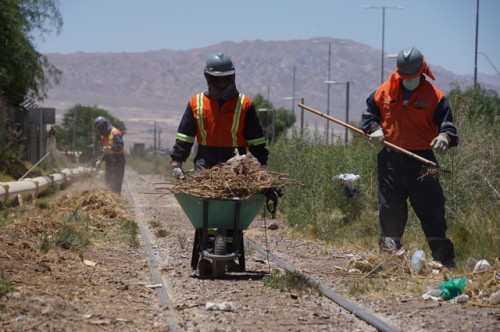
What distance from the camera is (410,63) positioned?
9641 mm

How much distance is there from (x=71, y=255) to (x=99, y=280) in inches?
81.6

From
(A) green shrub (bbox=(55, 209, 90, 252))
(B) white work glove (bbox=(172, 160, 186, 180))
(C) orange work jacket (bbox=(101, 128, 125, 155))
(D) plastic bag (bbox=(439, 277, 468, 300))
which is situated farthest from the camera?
(C) orange work jacket (bbox=(101, 128, 125, 155))

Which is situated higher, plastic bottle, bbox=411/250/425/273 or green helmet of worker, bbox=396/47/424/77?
green helmet of worker, bbox=396/47/424/77

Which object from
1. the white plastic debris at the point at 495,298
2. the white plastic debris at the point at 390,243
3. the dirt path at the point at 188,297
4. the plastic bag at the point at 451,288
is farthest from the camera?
the white plastic debris at the point at 390,243

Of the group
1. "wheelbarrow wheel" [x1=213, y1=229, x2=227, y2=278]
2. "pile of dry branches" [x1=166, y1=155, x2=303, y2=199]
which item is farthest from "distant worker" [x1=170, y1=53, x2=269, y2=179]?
"wheelbarrow wheel" [x1=213, y1=229, x2=227, y2=278]

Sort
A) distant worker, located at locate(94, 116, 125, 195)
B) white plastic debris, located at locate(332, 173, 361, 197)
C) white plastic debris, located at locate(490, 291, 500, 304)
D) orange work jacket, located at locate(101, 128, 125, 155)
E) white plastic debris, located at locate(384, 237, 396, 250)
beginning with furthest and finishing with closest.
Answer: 1. orange work jacket, located at locate(101, 128, 125, 155)
2. distant worker, located at locate(94, 116, 125, 195)
3. white plastic debris, located at locate(332, 173, 361, 197)
4. white plastic debris, located at locate(384, 237, 396, 250)
5. white plastic debris, located at locate(490, 291, 500, 304)

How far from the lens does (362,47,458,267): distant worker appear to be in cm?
967

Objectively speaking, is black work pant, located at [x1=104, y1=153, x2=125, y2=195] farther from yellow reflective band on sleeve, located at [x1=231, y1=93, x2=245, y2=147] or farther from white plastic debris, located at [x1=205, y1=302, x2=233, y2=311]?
white plastic debris, located at [x1=205, y1=302, x2=233, y2=311]

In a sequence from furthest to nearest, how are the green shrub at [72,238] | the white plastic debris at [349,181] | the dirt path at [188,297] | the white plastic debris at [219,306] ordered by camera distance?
the white plastic debris at [349,181] → the green shrub at [72,238] → the white plastic debris at [219,306] → the dirt path at [188,297]

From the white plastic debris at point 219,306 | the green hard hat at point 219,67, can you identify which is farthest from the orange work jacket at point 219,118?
the white plastic debris at point 219,306

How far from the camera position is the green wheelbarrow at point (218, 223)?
8.90 metres

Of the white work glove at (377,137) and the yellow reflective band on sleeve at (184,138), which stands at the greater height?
the white work glove at (377,137)

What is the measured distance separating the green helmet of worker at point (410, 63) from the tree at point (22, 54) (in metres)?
19.0

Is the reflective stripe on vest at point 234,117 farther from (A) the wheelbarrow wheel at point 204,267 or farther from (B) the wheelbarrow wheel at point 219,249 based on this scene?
(A) the wheelbarrow wheel at point 204,267
